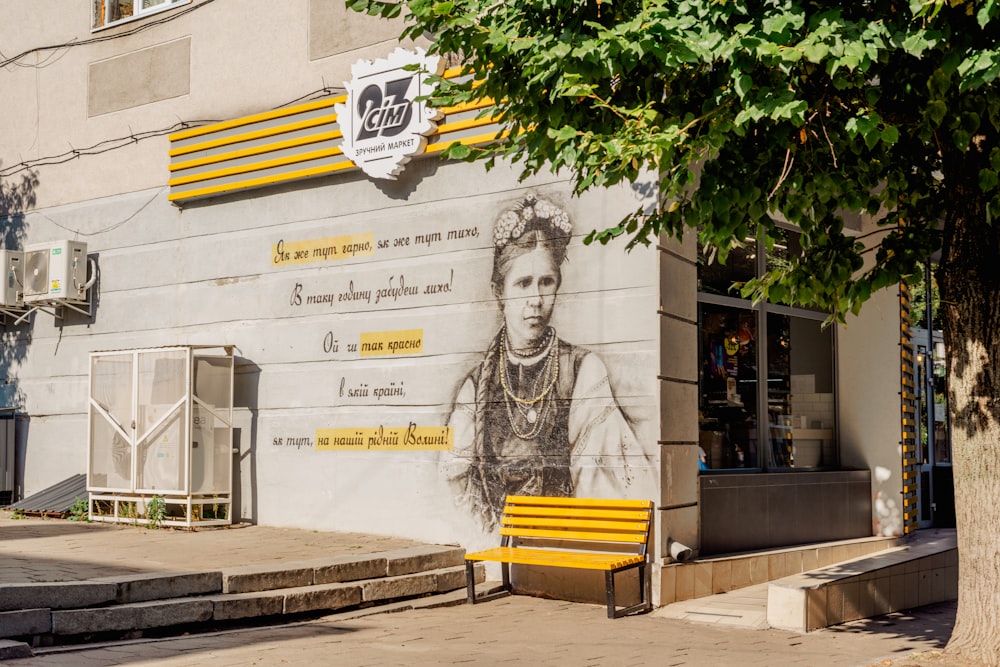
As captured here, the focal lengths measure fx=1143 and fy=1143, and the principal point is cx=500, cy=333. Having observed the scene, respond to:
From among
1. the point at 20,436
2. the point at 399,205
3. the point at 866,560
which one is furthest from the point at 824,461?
the point at 20,436

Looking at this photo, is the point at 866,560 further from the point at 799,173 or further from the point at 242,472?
the point at 242,472

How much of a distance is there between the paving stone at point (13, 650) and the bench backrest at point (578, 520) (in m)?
4.12

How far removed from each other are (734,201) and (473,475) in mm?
4807

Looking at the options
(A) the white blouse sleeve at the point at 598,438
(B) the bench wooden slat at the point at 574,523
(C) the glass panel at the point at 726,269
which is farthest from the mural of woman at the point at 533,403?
(C) the glass panel at the point at 726,269

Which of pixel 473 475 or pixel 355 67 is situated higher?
pixel 355 67

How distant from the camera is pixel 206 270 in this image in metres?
12.8

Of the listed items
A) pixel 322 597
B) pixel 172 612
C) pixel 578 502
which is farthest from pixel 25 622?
pixel 578 502

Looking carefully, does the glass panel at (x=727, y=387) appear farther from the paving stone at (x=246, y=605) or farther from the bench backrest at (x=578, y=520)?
the paving stone at (x=246, y=605)

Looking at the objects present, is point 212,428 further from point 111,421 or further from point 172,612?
point 172,612

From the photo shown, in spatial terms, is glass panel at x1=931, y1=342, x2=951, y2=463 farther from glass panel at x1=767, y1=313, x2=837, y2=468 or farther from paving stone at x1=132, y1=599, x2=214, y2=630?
paving stone at x1=132, y1=599, x2=214, y2=630

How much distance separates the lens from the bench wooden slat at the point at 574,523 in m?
9.12

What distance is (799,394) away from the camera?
39.7 feet

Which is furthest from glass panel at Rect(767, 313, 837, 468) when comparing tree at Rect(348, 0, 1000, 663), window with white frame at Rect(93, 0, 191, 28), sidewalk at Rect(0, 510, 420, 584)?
window with white frame at Rect(93, 0, 191, 28)

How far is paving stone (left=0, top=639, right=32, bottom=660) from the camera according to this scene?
6.65m
